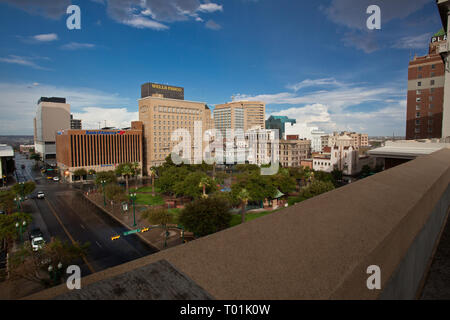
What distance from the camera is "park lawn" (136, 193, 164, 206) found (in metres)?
49.2

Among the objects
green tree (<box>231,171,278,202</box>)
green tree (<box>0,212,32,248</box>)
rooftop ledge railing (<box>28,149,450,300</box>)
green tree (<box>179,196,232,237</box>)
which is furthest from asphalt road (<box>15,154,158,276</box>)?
rooftop ledge railing (<box>28,149,450,300</box>)

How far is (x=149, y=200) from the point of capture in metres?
51.8

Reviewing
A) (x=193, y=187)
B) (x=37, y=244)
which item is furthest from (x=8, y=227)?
(x=193, y=187)

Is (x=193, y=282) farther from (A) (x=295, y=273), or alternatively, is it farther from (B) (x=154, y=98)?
(B) (x=154, y=98)

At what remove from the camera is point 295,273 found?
292cm

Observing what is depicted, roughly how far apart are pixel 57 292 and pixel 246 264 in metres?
2.05

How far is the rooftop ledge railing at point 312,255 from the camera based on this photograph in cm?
269

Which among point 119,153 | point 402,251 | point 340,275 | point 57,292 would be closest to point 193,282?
point 57,292

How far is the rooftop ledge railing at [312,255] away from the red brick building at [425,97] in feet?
205

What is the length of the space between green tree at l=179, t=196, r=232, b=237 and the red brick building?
50607mm

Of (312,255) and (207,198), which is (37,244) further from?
(312,255)

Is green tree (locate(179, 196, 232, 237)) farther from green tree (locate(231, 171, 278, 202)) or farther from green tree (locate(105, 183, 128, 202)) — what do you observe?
green tree (locate(105, 183, 128, 202))

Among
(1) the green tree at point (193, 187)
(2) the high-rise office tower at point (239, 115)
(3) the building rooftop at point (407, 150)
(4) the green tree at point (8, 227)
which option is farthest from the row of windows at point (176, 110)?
(3) the building rooftop at point (407, 150)

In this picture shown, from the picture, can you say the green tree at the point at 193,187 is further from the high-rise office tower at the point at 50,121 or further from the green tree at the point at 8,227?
the high-rise office tower at the point at 50,121
